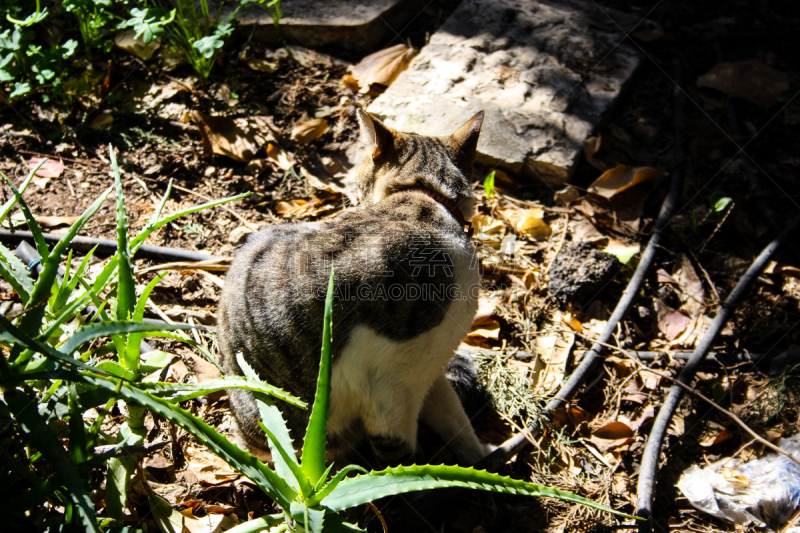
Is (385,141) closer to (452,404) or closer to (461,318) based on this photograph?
(461,318)

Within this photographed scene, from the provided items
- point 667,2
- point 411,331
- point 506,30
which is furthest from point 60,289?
point 667,2

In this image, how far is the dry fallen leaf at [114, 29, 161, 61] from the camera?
3.80m

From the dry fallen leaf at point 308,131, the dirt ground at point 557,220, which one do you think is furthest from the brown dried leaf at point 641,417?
the dry fallen leaf at point 308,131

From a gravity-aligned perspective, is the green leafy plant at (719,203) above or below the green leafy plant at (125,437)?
below

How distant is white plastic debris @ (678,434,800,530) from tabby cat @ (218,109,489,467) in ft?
4.16

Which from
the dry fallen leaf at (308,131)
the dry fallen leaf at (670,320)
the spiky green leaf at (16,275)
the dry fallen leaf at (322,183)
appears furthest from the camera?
the dry fallen leaf at (308,131)

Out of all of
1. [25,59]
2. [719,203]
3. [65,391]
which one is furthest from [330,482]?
[25,59]

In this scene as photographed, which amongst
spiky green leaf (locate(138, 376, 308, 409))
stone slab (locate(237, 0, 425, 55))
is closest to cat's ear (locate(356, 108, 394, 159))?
spiky green leaf (locate(138, 376, 308, 409))

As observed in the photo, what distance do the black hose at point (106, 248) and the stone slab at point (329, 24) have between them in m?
2.03

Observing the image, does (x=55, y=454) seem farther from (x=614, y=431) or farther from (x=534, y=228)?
(x=534, y=228)

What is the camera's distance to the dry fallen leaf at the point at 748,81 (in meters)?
3.75

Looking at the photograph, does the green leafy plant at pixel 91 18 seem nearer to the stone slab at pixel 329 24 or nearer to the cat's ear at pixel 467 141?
the stone slab at pixel 329 24

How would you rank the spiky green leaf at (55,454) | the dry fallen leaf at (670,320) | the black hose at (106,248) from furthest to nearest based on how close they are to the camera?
the dry fallen leaf at (670,320) < the black hose at (106,248) < the spiky green leaf at (55,454)

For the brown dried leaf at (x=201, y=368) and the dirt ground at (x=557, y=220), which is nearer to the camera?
the dirt ground at (x=557, y=220)
